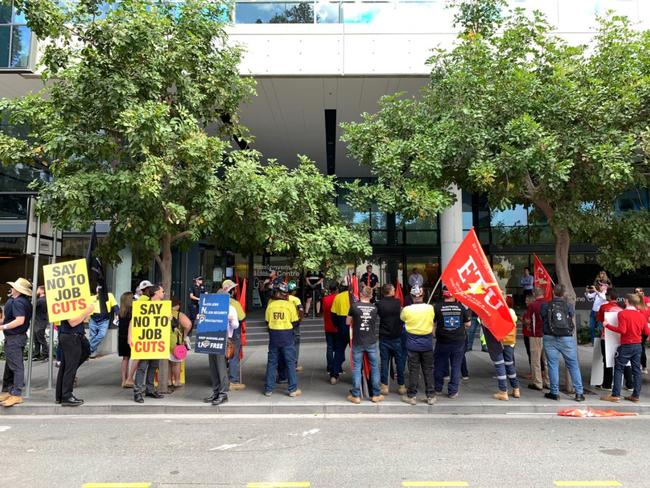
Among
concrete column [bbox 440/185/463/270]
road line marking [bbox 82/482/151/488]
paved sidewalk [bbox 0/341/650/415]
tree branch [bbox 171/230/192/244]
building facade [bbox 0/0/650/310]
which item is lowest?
paved sidewalk [bbox 0/341/650/415]

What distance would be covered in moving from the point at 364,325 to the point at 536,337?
3394 mm

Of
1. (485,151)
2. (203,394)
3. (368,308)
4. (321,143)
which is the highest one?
(321,143)

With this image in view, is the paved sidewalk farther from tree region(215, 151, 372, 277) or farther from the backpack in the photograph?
tree region(215, 151, 372, 277)

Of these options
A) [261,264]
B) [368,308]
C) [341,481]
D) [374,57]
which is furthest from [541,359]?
[261,264]

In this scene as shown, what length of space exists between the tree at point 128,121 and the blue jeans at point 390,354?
3.64m

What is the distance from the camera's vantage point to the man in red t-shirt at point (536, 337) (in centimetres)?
851

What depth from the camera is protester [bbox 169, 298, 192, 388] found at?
27.1ft

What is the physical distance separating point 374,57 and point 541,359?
858cm

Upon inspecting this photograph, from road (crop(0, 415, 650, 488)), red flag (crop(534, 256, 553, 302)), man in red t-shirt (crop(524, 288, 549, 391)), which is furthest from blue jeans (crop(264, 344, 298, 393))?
red flag (crop(534, 256, 553, 302))

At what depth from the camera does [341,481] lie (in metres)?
4.58

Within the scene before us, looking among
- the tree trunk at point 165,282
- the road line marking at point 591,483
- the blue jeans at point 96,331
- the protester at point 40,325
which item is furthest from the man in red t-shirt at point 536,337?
the protester at point 40,325

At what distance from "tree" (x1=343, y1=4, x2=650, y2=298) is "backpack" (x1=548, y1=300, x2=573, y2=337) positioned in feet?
4.62

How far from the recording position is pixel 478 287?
25.2ft

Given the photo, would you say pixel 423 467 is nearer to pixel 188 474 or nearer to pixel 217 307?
pixel 188 474
